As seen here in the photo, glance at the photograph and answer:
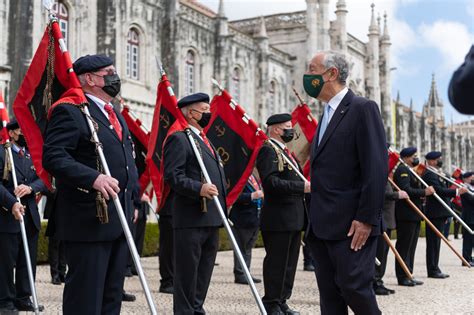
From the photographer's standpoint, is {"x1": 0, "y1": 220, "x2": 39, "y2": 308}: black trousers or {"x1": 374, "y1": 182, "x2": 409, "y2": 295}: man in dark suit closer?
{"x1": 0, "y1": 220, "x2": 39, "y2": 308}: black trousers

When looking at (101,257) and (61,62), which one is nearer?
(101,257)

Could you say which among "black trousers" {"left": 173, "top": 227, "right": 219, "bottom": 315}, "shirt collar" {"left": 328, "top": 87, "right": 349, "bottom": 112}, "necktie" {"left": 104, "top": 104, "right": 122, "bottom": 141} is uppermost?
"shirt collar" {"left": 328, "top": 87, "right": 349, "bottom": 112}

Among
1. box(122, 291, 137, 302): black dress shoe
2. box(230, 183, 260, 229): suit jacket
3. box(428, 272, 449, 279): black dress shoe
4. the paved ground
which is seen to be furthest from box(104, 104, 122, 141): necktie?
box(428, 272, 449, 279): black dress shoe

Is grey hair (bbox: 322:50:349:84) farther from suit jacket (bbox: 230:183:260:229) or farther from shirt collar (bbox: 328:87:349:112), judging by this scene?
suit jacket (bbox: 230:183:260:229)

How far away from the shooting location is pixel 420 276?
10.2m

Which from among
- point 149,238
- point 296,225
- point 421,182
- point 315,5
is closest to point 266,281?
point 296,225

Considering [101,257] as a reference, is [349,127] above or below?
above

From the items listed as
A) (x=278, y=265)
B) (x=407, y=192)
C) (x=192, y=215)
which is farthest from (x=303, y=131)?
(x=192, y=215)

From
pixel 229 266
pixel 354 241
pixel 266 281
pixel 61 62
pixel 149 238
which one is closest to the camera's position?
pixel 354 241

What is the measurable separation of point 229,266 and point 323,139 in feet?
26.1

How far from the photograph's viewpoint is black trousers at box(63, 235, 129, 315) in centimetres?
394

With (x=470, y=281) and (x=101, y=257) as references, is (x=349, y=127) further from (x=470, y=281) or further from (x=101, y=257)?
(x=470, y=281)

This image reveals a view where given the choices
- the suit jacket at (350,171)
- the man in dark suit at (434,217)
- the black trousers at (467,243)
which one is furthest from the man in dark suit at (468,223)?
the suit jacket at (350,171)

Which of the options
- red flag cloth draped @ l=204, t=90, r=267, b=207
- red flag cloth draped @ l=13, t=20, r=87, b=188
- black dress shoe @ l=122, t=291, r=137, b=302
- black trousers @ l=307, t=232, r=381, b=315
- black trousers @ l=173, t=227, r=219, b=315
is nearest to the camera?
black trousers @ l=307, t=232, r=381, b=315
